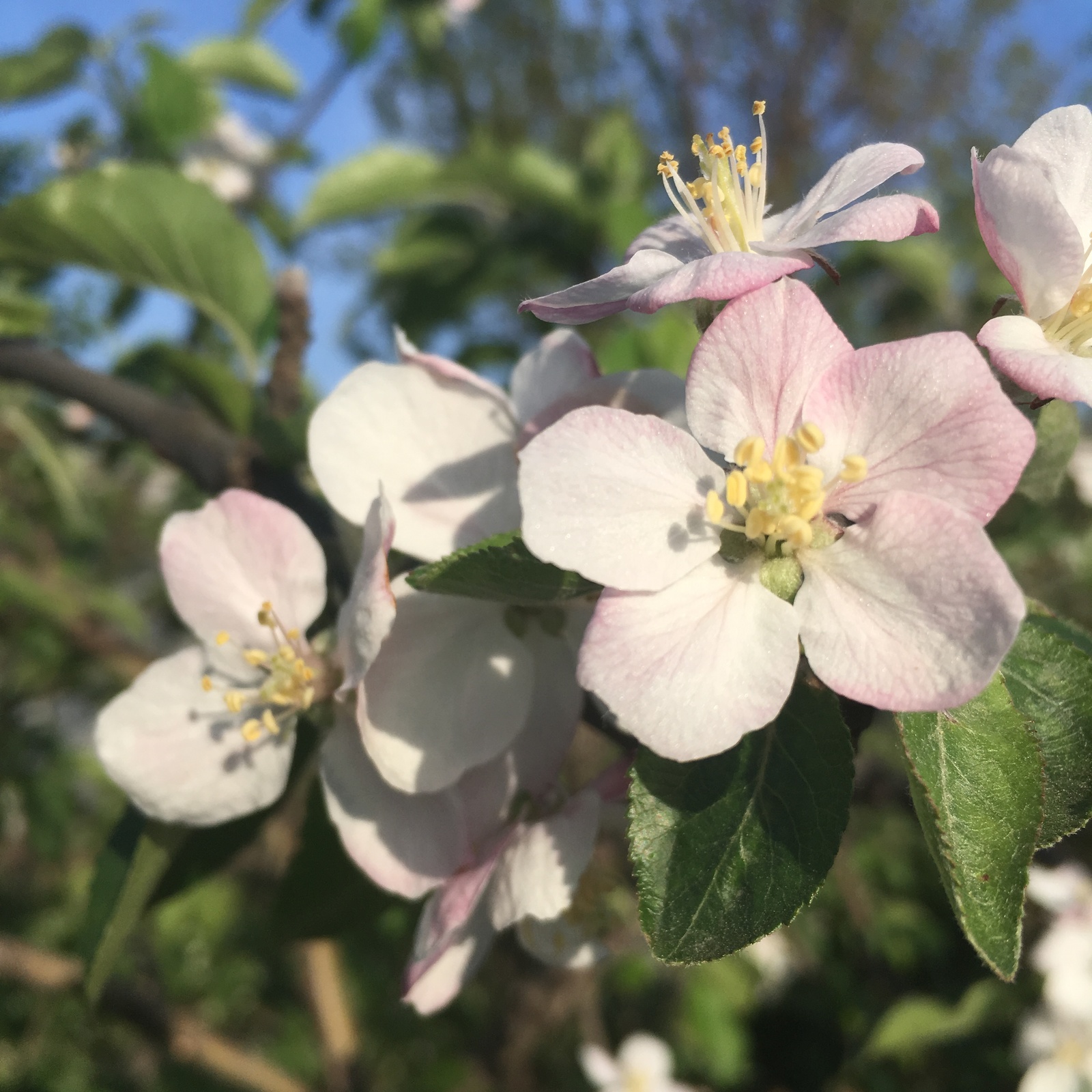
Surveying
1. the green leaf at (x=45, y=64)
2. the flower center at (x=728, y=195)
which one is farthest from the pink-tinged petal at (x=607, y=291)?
the green leaf at (x=45, y=64)

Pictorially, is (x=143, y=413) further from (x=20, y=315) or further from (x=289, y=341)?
(x=20, y=315)

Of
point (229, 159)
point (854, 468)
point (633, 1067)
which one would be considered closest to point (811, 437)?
point (854, 468)

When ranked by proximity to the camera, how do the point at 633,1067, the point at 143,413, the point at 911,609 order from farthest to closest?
the point at 633,1067 → the point at 143,413 → the point at 911,609

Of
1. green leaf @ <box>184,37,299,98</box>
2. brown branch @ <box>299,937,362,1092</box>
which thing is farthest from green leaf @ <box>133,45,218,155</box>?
brown branch @ <box>299,937,362,1092</box>

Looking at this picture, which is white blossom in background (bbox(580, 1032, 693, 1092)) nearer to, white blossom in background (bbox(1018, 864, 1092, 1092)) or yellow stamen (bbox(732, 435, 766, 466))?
white blossom in background (bbox(1018, 864, 1092, 1092))

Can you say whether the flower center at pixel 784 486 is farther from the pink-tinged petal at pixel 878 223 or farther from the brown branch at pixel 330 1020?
the brown branch at pixel 330 1020

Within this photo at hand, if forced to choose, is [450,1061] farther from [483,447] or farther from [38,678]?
[483,447]
